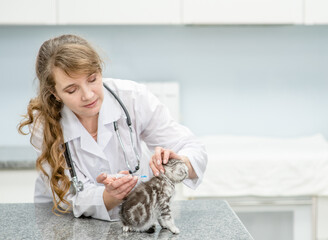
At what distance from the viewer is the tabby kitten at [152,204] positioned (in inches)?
39.9

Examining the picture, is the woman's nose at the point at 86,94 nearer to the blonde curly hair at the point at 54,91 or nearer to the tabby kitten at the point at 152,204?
the blonde curly hair at the point at 54,91

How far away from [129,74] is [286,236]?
139 cm

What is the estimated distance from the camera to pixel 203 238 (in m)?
0.99
